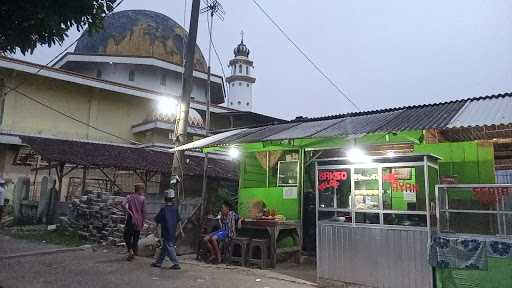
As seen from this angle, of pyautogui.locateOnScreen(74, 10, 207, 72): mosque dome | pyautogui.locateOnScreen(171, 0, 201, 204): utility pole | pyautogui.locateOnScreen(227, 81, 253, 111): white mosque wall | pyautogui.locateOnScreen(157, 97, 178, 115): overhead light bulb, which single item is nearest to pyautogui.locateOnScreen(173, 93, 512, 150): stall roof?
pyautogui.locateOnScreen(171, 0, 201, 204): utility pole

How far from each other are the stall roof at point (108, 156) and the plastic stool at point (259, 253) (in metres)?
9.44

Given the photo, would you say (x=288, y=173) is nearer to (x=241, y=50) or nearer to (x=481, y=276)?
(x=481, y=276)

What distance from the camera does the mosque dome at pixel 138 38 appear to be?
3294 cm

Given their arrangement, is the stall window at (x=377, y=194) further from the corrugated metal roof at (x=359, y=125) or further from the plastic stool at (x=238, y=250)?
the plastic stool at (x=238, y=250)

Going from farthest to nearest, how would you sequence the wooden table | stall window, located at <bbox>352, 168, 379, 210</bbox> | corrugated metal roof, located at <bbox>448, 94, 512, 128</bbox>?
1. the wooden table
2. stall window, located at <bbox>352, 168, 379, 210</bbox>
3. corrugated metal roof, located at <bbox>448, 94, 512, 128</bbox>

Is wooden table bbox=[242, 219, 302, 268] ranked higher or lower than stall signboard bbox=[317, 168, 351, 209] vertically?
lower

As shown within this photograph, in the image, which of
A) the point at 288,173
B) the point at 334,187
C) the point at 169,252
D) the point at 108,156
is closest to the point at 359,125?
the point at 334,187

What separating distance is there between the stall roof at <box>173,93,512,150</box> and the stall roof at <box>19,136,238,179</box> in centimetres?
725

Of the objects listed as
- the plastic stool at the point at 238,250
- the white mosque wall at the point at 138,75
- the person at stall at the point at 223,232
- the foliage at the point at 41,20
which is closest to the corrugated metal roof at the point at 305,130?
the person at stall at the point at 223,232

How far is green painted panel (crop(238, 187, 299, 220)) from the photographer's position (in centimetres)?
1308

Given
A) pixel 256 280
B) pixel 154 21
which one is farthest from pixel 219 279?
pixel 154 21

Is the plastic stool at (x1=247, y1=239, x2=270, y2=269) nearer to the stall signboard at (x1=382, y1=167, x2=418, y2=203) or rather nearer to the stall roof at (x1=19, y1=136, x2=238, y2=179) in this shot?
the stall signboard at (x1=382, y1=167, x2=418, y2=203)

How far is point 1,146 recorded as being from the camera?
2134cm

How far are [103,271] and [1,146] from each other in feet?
52.0
